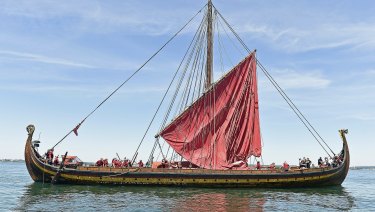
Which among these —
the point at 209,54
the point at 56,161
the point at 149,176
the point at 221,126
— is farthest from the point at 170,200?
the point at 209,54

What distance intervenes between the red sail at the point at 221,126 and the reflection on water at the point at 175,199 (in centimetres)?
460

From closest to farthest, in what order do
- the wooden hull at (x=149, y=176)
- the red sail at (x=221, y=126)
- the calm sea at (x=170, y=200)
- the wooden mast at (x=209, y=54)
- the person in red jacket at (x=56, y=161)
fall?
1. the calm sea at (x=170, y=200)
2. the wooden hull at (x=149, y=176)
3. the person in red jacket at (x=56, y=161)
4. the red sail at (x=221, y=126)
5. the wooden mast at (x=209, y=54)

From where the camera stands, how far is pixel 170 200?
85.5ft

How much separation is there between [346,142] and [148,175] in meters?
20.1

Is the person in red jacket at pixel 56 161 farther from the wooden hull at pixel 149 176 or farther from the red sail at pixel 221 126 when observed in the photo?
the red sail at pixel 221 126

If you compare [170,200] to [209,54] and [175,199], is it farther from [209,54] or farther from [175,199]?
[209,54]

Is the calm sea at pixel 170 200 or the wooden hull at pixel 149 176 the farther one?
the wooden hull at pixel 149 176

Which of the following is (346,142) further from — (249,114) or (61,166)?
(61,166)

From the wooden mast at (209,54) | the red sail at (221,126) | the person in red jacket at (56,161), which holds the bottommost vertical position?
the person in red jacket at (56,161)

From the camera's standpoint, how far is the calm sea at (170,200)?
23047 mm

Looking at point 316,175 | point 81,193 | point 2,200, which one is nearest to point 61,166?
point 81,193

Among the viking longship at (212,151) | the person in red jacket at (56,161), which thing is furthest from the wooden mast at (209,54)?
the person in red jacket at (56,161)

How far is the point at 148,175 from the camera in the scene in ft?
109

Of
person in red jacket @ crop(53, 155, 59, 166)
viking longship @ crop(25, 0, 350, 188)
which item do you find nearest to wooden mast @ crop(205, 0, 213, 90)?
viking longship @ crop(25, 0, 350, 188)
